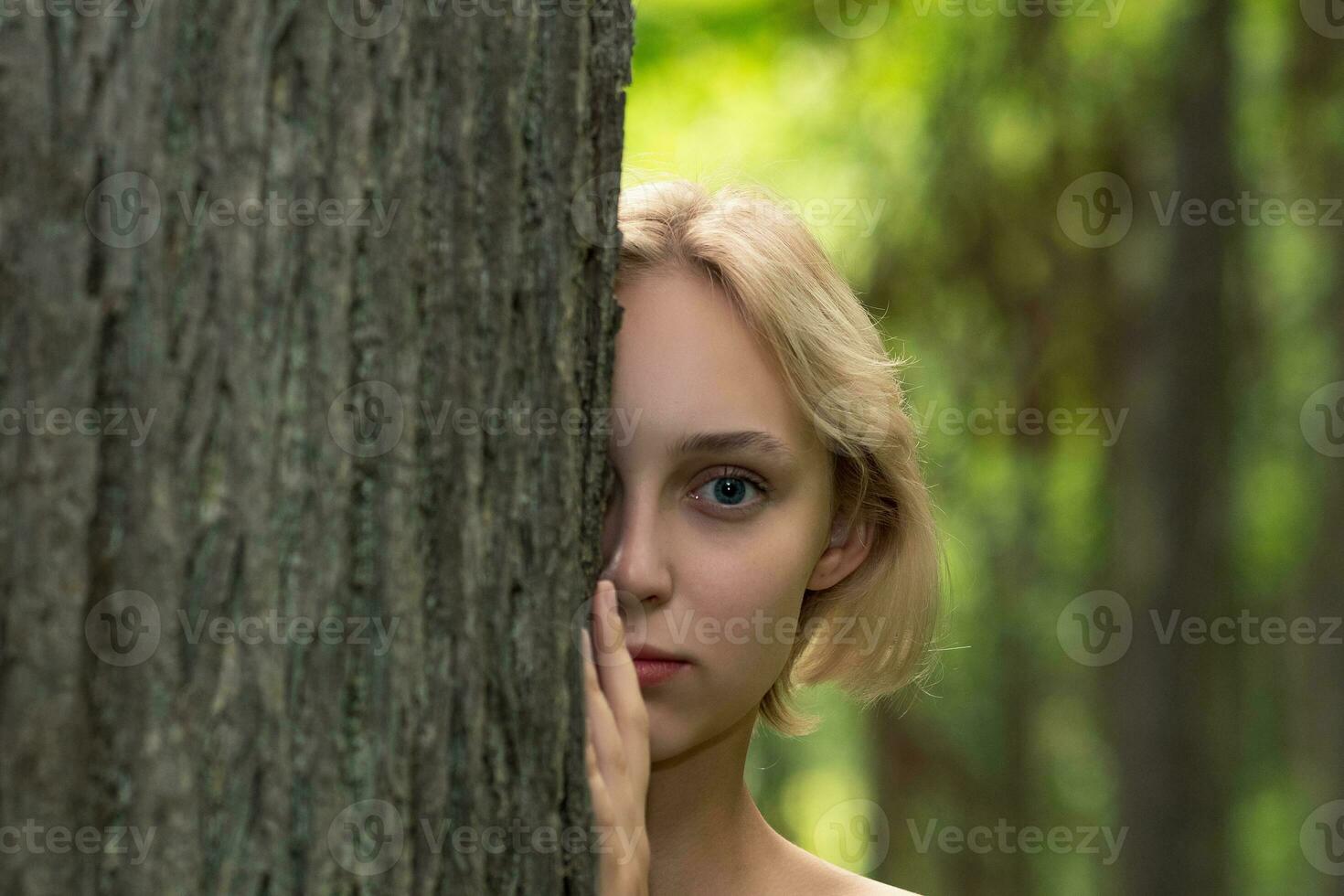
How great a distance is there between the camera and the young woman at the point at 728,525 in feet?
7.00

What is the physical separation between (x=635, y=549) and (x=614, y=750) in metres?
0.35

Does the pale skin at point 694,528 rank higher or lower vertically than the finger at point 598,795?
higher

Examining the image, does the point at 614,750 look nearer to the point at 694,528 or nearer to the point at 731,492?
the point at 694,528

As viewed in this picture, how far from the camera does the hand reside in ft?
6.11

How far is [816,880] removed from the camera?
2.86 m

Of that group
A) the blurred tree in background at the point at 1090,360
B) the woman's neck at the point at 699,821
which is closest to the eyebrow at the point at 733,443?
the woman's neck at the point at 699,821

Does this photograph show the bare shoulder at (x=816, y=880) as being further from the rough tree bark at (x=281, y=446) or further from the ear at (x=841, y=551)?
the rough tree bark at (x=281, y=446)

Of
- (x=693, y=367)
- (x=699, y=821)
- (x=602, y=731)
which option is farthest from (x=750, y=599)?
(x=699, y=821)

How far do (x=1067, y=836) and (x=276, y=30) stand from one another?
10062 millimetres

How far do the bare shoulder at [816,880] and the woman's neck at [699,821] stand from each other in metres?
0.11

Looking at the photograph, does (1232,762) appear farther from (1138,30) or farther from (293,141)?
(293,141)

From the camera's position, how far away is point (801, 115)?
10.3m

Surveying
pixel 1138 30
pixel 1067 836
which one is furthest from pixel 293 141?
pixel 1067 836

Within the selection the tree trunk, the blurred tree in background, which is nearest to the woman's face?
the blurred tree in background
